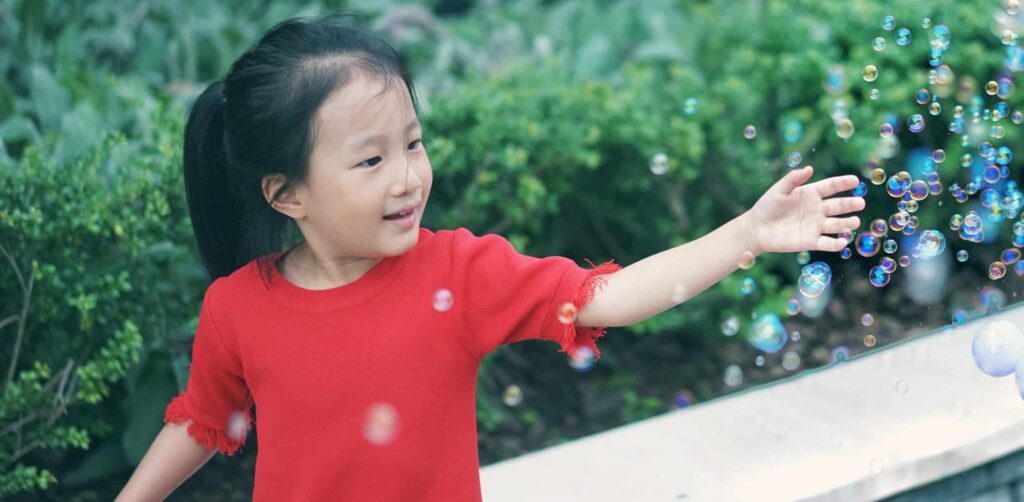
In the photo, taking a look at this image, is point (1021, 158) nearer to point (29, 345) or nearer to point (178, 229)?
point (178, 229)

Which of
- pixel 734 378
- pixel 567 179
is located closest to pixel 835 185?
pixel 734 378

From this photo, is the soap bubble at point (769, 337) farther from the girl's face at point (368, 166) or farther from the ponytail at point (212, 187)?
the ponytail at point (212, 187)

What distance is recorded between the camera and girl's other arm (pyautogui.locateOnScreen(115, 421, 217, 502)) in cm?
216

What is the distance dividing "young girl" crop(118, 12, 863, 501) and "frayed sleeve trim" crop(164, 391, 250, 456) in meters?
0.14

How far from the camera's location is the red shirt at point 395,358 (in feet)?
6.40

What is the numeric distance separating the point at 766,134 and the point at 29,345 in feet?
8.44

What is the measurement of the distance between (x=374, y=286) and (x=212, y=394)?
396mm

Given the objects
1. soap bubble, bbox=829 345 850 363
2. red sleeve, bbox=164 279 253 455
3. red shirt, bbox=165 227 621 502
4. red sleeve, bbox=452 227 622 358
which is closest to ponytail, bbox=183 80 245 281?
red sleeve, bbox=164 279 253 455

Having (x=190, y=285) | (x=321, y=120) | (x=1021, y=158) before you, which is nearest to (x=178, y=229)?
(x=190, y=285)

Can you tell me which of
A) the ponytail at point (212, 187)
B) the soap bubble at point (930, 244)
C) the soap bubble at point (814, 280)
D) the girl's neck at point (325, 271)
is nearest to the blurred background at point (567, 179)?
the soap bubble at point (930, 244)

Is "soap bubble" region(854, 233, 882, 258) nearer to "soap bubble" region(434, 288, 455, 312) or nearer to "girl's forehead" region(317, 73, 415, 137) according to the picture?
"soap bubble" region(434, 288, 455, 312)

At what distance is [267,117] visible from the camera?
6.30ft

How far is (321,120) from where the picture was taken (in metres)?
1.89

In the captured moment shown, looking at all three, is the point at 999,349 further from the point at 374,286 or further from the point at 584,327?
the point at 374,286
